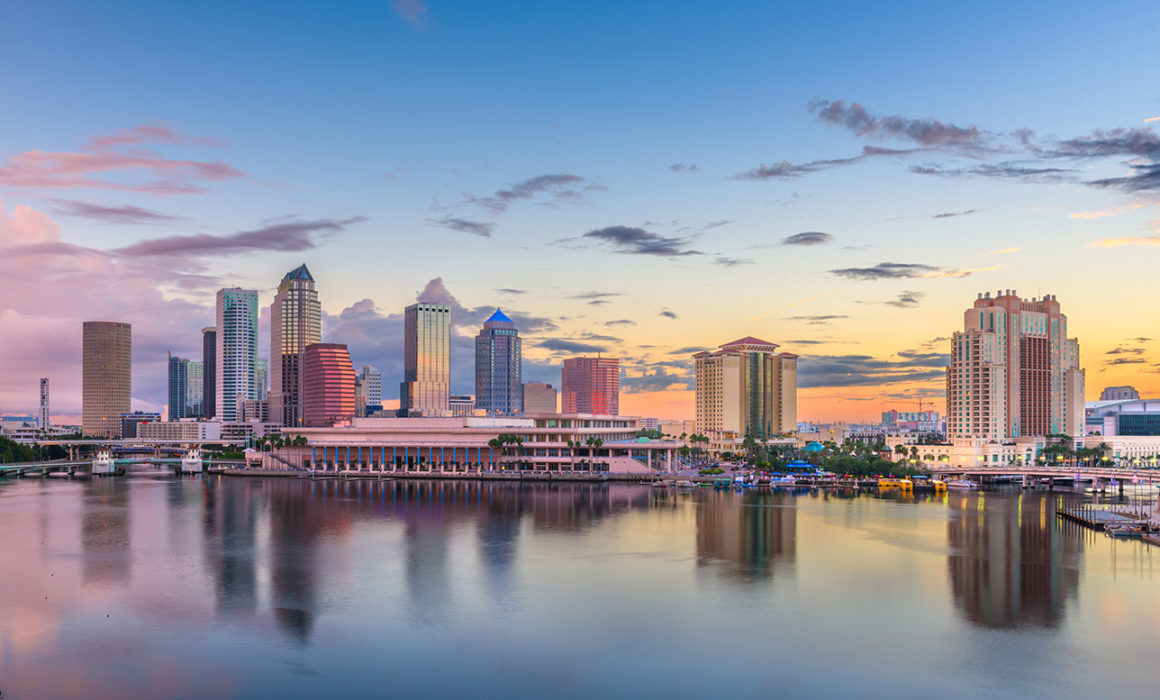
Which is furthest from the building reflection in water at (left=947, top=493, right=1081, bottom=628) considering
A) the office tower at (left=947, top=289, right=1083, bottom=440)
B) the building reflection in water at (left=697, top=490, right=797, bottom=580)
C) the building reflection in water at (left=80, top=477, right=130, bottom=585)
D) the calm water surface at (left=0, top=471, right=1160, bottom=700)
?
the office tower at (left=947, top=289, right=1083, bottom=440)

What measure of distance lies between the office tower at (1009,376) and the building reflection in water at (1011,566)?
217ft

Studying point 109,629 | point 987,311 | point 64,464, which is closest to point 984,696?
point 109,629

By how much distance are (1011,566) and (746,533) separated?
17.4 m

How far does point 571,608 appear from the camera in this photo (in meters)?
38.8

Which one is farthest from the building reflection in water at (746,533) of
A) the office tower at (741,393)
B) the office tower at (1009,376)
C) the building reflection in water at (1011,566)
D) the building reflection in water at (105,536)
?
the office tower at (741,393)

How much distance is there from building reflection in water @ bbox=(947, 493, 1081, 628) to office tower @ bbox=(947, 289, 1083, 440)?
66225mm

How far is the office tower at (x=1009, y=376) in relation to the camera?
459 feet

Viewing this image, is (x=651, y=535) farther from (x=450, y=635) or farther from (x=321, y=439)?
(x=321, y=439)

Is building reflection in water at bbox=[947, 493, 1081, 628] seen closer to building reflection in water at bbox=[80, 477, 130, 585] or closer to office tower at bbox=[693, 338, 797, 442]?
building reflection in water at bbox=[80, 477, 130, 585]

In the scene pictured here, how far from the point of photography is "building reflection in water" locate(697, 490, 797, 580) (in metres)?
49.1

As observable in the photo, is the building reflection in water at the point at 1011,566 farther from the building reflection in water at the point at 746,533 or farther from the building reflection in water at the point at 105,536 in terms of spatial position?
the building reflection in water at the point at 105,536

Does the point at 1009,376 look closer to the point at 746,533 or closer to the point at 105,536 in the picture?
the point at 746,533

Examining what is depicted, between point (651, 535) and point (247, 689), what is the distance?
35286 millimetres

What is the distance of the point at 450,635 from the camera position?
1350 inches
